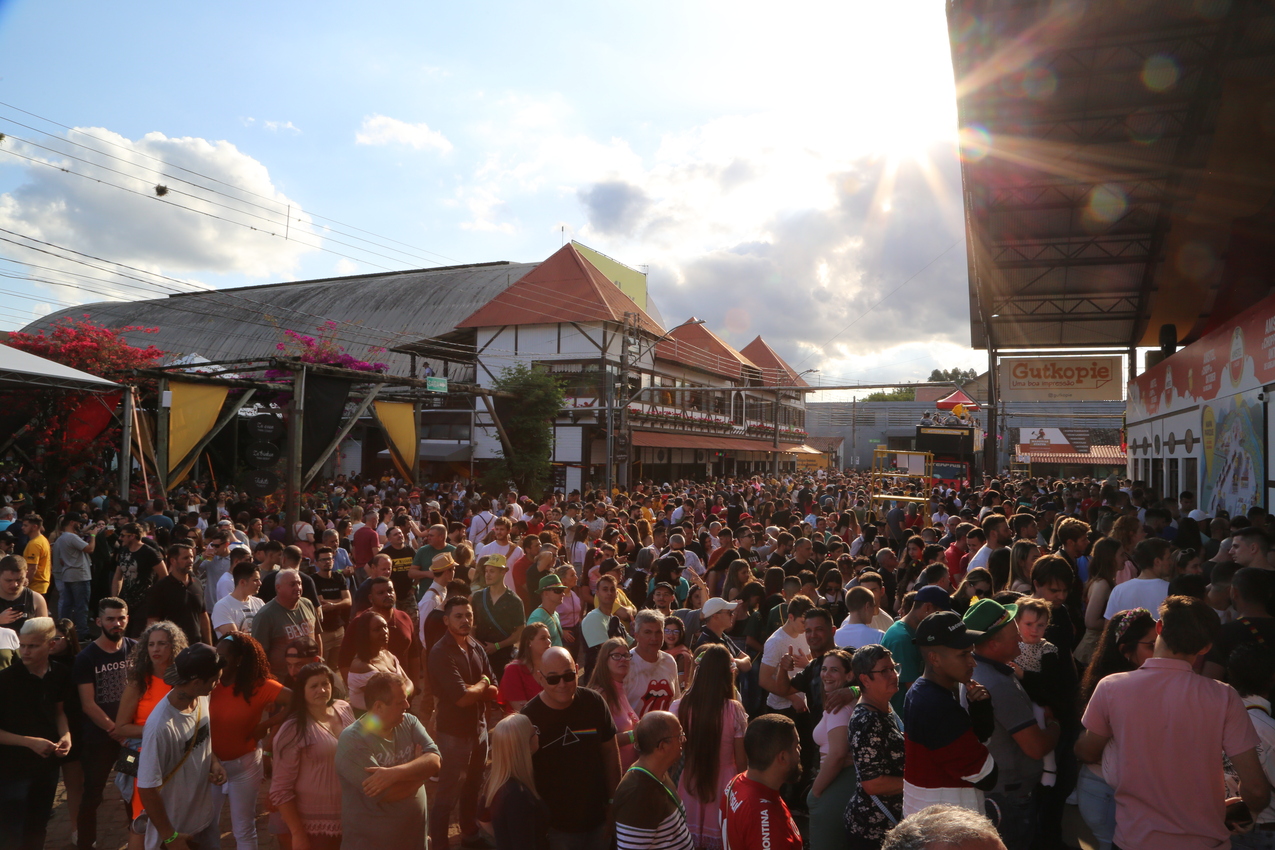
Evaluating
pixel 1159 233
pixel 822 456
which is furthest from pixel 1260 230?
pixel 822 456

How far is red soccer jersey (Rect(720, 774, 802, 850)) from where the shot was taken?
302cm

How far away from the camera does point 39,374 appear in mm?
11727

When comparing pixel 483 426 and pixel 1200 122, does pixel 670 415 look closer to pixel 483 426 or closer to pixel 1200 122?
pixel 483 426

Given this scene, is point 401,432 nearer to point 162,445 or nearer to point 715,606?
point 162,445

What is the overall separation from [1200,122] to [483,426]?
2644 centimetres

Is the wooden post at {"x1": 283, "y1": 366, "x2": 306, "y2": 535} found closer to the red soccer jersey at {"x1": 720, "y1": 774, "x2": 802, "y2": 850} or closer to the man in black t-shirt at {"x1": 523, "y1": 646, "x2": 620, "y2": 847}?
the man in black t-shirt at {"x1": 523, "y1": 646, "x2": 620, "y2": 847}

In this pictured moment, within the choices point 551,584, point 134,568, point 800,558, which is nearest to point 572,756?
point 551,584

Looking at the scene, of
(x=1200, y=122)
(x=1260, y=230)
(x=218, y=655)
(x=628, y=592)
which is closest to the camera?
(x=218, y=655)

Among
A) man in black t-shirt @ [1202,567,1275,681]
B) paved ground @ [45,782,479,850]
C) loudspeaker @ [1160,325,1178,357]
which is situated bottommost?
paved ground @ [45,782,479,850]

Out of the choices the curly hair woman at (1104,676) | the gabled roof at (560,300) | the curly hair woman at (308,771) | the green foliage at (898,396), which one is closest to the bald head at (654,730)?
the curly hair woman at (308,771)

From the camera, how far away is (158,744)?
4059 mm

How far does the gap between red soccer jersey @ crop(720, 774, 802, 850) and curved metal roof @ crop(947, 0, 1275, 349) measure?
27.5 ft

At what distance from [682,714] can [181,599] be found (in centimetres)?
456

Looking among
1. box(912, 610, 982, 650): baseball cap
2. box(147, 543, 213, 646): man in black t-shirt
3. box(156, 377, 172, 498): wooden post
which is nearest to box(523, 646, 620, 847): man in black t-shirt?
box(912, 610, 982, 650): baseball cap
